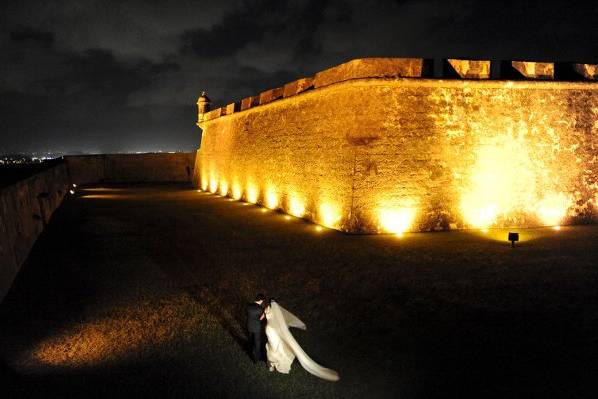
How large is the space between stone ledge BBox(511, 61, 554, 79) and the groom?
1121cm

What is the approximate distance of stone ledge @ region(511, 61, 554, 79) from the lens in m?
11.9

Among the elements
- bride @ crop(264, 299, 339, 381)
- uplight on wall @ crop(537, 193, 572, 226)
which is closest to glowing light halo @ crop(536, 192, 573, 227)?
uplight on wall @ crop(537, 193, 572, 226)

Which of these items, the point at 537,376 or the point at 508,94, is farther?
the point at 508,94

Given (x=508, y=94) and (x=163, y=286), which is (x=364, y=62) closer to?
(x=508, y=94)

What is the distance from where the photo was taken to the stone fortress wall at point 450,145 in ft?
37.1

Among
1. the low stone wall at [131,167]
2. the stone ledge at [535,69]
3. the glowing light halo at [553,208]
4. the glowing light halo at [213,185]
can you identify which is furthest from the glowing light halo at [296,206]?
the low stone wall at [131,167]

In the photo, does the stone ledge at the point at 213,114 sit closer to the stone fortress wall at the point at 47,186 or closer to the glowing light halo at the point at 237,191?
the glowing light halo at the point at 237,191

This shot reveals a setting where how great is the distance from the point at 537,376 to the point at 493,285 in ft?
9.39

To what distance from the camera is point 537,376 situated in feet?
13.6

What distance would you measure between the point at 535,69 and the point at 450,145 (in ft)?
11.6

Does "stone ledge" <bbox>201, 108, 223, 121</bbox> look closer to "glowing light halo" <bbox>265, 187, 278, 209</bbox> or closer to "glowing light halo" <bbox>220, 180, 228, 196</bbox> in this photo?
"glowing light halo" <bbox>220, 180, 228, 196</bbox>

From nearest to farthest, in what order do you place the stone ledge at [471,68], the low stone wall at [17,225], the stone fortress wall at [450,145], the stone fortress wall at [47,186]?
the low stone wall at [17,225], the stone fortress wall at [47,186], the stone fortress wall at [450,145], the stone ledge at [471,68]

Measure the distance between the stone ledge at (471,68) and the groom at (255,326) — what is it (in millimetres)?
9804

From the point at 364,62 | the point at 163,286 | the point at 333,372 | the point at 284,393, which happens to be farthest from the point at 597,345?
the point at 364,62
